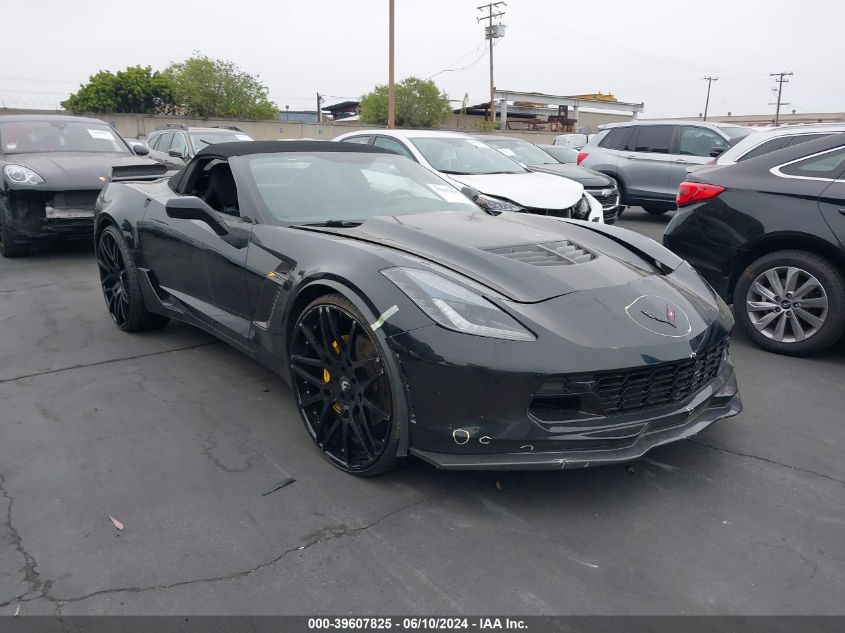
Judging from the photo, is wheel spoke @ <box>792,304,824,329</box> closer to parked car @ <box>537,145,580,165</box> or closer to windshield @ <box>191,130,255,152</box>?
windshield @ <box>191,130,255,152</box>

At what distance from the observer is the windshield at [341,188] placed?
3555mm

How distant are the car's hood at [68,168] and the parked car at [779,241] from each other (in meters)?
5.41

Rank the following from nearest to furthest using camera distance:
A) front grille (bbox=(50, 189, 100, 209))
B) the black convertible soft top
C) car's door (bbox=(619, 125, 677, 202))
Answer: the black convertible soft top
front grille (bbox=(50, 189, 100, 209))
car's door (bbox=(619, 125, 677, 202))

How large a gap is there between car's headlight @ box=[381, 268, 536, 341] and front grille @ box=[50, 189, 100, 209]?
18.6 feet

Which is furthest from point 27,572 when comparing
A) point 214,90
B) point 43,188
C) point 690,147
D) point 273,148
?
point 214,90

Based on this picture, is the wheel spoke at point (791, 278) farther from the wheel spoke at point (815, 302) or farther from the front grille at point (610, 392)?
the front grille at point (610, 392)

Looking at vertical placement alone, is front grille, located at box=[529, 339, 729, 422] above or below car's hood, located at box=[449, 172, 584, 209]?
below

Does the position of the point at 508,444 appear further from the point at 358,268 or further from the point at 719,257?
the point at 719,257

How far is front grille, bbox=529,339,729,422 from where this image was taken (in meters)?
2.44

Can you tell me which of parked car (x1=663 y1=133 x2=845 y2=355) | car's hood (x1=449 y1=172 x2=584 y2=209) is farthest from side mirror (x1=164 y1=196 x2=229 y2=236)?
car's hood (x1=449 y1=172 x2=584 y2=209)

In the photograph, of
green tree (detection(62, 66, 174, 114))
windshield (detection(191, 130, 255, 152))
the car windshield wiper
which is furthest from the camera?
green tree (detection(62, 66, 174, 114))

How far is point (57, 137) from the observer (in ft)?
27.0

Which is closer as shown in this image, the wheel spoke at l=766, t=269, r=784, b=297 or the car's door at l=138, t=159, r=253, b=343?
the car's door at l=138, t=159, r=253, b=343

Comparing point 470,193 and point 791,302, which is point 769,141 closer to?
point 791,302
